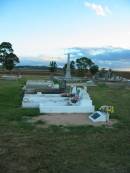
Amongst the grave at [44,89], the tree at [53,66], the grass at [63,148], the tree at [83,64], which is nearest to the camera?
the grass at [63,148]

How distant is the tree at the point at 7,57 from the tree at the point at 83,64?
459 inches

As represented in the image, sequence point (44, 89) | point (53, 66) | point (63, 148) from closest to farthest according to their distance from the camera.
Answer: point (63, 148), point (44, 89), point (53, 66)

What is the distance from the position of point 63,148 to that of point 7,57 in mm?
55954

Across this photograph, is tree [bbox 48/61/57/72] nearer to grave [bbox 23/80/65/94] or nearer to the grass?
grave [bbox 23/80/65/94]

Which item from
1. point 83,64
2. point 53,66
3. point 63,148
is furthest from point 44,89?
point 53,66

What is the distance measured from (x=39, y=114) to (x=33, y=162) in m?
6.49

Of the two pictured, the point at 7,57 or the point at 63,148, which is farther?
the point at 7,57

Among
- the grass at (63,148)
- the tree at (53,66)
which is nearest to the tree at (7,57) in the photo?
the tree at (53,66)

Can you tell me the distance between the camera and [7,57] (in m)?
62.5

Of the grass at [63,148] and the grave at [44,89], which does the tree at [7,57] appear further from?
the grass at [63,148]

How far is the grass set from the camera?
6566mm

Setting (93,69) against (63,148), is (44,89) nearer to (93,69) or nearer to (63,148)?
(63,148)

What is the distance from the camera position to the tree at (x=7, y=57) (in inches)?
2447

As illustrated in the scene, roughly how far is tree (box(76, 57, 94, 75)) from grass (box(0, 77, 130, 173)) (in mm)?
48542
